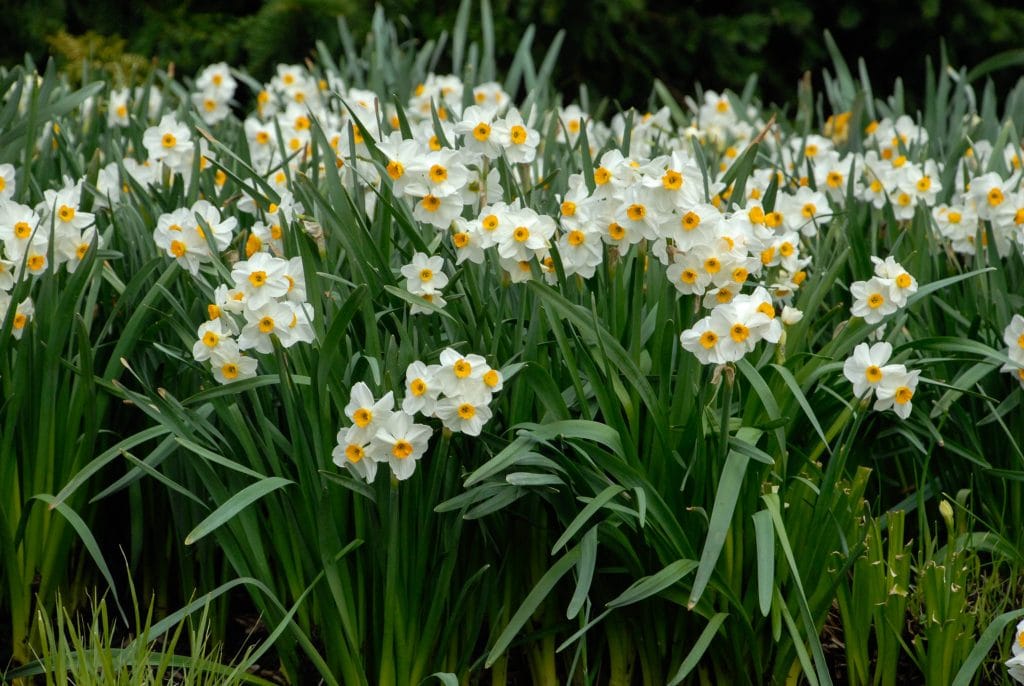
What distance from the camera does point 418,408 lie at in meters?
1.59

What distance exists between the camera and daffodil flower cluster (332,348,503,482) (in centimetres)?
158

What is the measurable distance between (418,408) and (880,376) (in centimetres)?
72

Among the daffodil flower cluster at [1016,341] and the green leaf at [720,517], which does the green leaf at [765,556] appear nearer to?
the green leaf at [720,517]

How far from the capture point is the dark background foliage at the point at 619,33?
4949mm

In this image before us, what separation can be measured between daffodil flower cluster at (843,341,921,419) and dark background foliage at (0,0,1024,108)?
11.1 ft

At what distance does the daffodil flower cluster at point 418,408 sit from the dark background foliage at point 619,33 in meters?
3.51

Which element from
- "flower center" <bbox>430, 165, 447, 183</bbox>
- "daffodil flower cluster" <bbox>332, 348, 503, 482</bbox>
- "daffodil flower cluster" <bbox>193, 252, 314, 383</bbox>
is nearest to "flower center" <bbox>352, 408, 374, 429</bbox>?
"daffodil flower cluster" <bbox>332, 348, 503, 482</bbox>

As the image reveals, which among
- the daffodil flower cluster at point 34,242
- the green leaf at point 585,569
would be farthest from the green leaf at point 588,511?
the daffodil flower cluster at point 34,242

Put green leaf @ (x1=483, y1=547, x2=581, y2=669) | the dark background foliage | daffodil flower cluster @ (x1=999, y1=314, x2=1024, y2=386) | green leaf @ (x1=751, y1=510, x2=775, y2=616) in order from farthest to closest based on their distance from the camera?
the dark background foliage, daffodil flower cluster @ (x1=999, y1=314, x2=1024, y2=386), green leaf @ (x1=483, y1=547, x2=581, y2=669), green leaf @ (x1=751, y1=510, x2=775, y2=616)

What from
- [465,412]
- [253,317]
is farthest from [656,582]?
[253,317]

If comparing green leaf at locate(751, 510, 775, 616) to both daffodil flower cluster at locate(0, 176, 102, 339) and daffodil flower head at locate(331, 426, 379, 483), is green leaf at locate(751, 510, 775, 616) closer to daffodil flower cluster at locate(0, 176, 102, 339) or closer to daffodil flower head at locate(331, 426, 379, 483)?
daffodil flower head at locate(331, 426, 379, 483)

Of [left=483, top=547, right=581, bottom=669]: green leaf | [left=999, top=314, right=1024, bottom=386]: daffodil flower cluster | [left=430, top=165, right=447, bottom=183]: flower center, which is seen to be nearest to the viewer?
[left=483, top=547, right=581, bottom=669]: green leaf

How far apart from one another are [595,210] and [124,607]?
1186mm

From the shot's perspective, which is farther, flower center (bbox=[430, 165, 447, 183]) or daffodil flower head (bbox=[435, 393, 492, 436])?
flower center (bbox=[430, 165, 447, 183])
